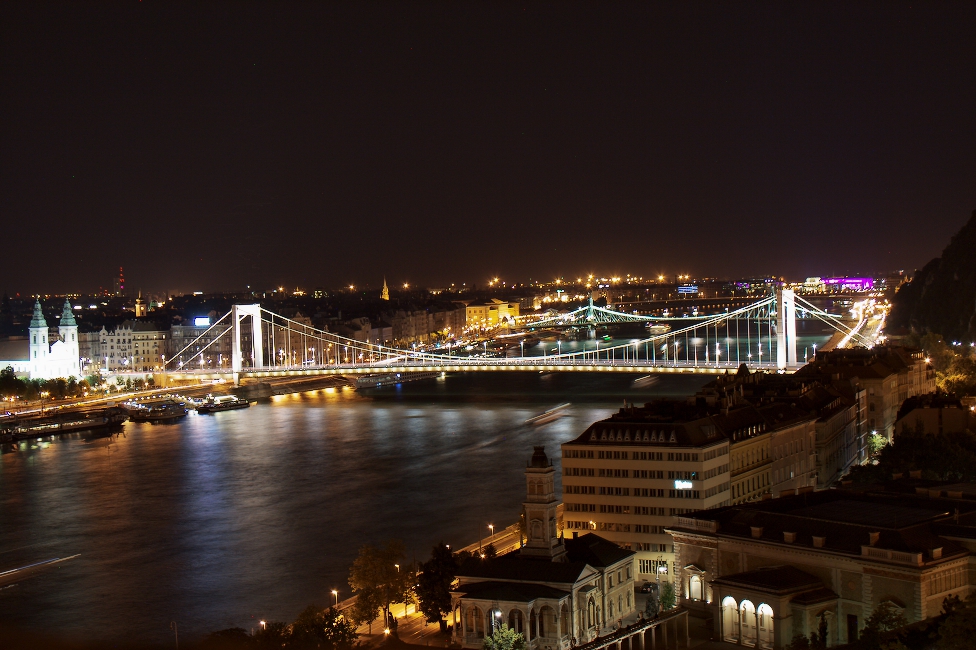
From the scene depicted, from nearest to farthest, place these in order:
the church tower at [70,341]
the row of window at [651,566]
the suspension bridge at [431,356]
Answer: the row of window at [651,566]
the suspension bridge at [431,356]
the church tower at [70,341]

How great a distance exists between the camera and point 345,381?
2562 centimetres

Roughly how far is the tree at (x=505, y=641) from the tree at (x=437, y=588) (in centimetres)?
79

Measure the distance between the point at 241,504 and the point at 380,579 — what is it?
4727mm

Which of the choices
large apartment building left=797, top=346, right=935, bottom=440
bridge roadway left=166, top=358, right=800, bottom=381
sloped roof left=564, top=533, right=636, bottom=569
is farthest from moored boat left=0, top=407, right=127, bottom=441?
sloped roof left=564, top=533, right=636, bottom=569

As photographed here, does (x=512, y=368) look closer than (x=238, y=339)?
Yes

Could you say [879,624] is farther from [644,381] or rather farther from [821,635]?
[644,381]

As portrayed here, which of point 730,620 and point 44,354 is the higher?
point 44,354

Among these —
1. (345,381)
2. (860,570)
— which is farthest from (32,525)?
(345,381)

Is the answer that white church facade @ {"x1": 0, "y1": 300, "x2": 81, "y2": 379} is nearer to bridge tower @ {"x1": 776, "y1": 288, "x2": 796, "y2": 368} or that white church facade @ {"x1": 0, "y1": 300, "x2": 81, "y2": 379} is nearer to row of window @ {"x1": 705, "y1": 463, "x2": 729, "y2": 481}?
bridge tower @ {"x1": 776, "y1": 288, "x2": 796, "y2": 368}

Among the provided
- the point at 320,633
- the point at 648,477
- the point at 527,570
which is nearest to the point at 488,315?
the point at 648,477

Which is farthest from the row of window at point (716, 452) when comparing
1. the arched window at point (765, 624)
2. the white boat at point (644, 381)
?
the white boat at point (644, 381)

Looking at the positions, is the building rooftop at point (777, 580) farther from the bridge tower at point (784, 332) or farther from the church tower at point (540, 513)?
the bridge tower at point (784, 332)

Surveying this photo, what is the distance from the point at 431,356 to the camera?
A: 83.7ft

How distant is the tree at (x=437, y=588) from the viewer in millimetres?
6941
